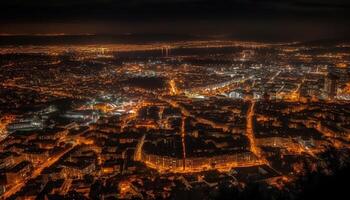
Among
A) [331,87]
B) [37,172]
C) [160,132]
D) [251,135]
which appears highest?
[331,87]

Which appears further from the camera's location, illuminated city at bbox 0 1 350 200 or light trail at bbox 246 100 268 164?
light trail at bbox 246 100 268 164

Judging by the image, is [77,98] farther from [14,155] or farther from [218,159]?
[218,159]

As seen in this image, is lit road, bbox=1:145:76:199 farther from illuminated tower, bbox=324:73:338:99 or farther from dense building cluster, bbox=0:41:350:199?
illuminated tower, bbox=324:73:338:99

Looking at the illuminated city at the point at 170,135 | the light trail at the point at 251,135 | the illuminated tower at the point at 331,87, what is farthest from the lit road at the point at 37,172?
the illuminated tower at the point at 331,87

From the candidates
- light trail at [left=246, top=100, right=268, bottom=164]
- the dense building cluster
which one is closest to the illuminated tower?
the dense building cluster

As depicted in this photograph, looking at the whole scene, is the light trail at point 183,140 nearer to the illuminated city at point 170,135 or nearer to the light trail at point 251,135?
the illuminated city at point 170,135

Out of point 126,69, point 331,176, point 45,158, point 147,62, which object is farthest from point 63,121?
point 147,62

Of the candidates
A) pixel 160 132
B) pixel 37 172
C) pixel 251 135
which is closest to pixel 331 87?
pixel 251 135

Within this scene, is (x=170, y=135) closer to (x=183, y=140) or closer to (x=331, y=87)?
(x=183, y=140)

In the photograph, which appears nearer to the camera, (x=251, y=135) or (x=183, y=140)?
(x=183, y=140)

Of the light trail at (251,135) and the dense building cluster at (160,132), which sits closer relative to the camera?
the dense building cluster at (160,132)
